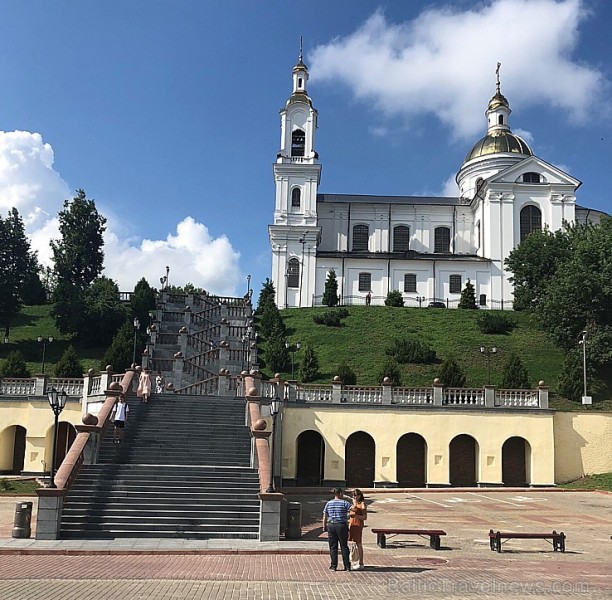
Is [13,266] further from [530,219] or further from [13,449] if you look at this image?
[530,219]

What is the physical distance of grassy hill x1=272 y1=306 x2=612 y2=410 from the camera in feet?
151

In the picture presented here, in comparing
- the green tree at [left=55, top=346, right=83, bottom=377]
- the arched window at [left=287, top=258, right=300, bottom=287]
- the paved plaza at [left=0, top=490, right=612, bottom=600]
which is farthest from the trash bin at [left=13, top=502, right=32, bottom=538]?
the arched window at [left=287, top=258, right=300, bottom=287]

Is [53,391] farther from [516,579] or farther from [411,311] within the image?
[411,311]

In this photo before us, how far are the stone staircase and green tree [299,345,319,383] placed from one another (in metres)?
19.6

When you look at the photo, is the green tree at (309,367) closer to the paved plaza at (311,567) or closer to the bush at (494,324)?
the bush at (494,324)

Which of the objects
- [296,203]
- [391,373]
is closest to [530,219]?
[296,203]

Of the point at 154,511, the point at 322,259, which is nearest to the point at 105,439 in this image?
the point at 154,511

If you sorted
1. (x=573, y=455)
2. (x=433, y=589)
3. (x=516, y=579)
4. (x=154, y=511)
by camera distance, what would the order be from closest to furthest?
(x=433, y=589)
(x=516, y=579)
(x=154, y=511)
(x=573, y=455)

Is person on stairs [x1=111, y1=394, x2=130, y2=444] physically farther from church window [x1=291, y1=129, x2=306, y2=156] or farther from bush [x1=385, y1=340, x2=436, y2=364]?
church window [x1=291, y1=129, x2=306, y2=156]

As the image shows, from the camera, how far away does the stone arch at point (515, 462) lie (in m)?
33.5

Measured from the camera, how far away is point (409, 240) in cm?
8544

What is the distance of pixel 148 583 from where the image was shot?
1265 cm

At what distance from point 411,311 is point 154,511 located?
48830mm

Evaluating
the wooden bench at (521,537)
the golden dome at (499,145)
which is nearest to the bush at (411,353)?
the wooden bench at (521,537)
